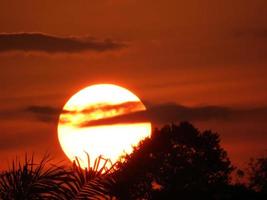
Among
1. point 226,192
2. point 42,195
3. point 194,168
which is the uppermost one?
point 194,168

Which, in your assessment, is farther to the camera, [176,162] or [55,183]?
[176,162]

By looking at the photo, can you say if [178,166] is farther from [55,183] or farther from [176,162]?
[55,183]

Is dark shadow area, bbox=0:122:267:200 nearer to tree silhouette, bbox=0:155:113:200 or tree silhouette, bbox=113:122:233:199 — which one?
tree silhouette, bbox=113:122:233:199

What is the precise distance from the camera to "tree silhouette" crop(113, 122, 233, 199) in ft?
215

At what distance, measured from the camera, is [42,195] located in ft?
30.2

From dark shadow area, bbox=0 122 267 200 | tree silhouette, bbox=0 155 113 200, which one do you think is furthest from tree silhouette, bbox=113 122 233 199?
tree silhouette, bbox=0 155 113 200

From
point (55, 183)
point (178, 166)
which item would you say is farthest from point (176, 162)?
point (55, 183)

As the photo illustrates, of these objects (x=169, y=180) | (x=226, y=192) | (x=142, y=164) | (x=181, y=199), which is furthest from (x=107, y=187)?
(x=142, y=164)

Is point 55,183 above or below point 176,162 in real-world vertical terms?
below

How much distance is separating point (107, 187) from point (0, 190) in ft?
3.92

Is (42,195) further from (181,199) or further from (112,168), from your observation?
(181,199)

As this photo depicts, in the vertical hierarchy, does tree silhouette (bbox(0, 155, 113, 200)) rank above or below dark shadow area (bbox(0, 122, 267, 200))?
below

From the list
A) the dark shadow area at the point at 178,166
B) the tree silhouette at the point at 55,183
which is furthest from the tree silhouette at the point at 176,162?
the tree silhouette at the point at 55,183

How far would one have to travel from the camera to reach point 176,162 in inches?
2625
